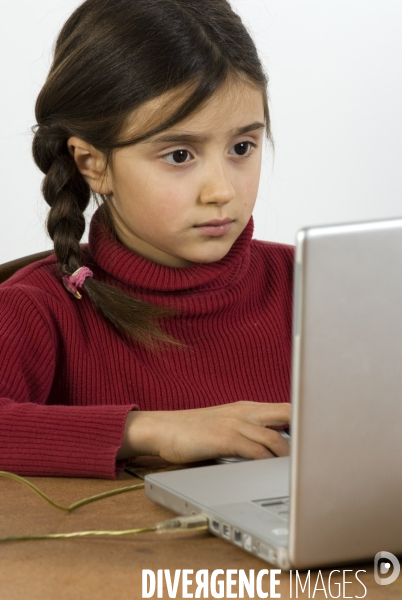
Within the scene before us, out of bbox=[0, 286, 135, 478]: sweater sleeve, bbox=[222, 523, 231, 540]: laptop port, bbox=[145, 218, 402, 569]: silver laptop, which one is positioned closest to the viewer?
bbox=[145, 218, 402, 569]: silver laptop

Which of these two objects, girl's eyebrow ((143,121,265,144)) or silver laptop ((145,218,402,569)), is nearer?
silver laptop ((145,218,402,569))

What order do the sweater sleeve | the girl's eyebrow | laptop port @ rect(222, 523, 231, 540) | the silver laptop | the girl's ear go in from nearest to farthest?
the silver laptop
laptop port @ rect(222, 523, 231, 540)
the sweater sleeve
the girl's eyebrow
the girl's ear

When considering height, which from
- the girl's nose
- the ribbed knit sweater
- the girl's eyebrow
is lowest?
the ribbed knit sweater

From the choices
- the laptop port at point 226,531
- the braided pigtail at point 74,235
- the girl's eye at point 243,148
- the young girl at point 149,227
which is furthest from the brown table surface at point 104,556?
the girl's eye at point 243,148

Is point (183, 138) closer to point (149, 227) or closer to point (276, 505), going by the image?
point (149, 227)

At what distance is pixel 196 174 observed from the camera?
1062mm

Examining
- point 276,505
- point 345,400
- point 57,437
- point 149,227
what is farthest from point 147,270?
point 345,400

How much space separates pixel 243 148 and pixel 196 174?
0.27 ft

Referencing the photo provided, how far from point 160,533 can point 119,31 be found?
67 cm

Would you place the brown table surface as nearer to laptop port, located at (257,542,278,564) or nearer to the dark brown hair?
laptop port, located at (257,542,278,564)

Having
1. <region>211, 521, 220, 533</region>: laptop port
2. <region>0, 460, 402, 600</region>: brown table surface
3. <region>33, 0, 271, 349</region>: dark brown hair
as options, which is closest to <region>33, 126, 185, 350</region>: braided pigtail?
<region>33, 0, 271, 349</region>: dark brown hair

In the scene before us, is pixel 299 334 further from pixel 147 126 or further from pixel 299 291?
pixel 147 126

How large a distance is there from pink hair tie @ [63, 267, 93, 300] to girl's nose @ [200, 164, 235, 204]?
194mm

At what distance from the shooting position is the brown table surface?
0.58m
